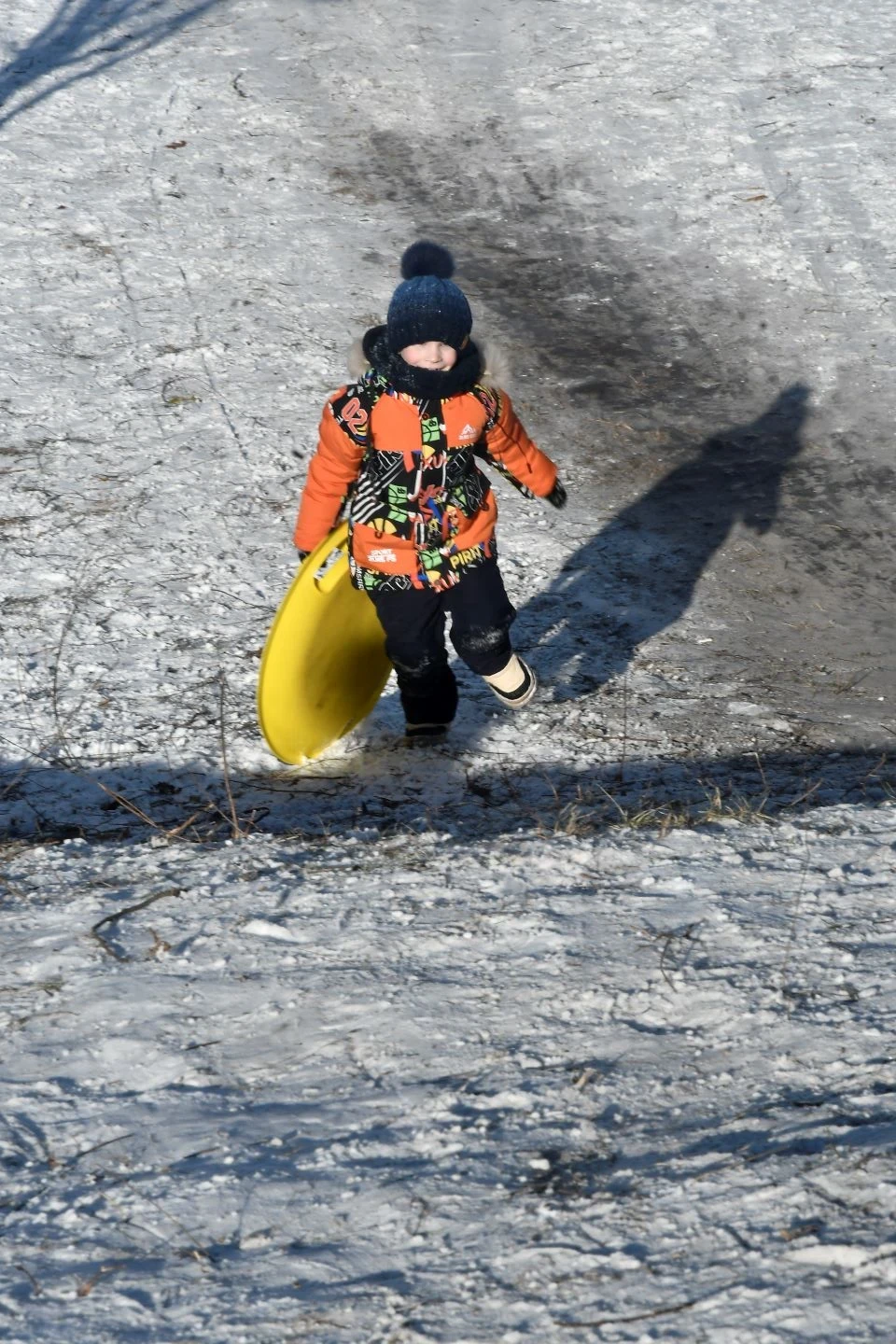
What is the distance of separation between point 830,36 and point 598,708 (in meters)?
8.93

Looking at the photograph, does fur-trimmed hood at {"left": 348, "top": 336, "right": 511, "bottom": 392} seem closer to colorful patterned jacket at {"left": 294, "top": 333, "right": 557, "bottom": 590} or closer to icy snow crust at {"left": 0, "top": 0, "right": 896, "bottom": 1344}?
colorful patterned jacket at {"left": 294, "top": 333, "right": 557, "bottom": 590}

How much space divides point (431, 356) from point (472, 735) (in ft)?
5.57

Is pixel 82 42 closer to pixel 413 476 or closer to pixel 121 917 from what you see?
pixel 413 476

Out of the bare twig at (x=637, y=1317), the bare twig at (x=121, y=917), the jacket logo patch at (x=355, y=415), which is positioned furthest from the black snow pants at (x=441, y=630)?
the bare twig at (x=637, y=1317)

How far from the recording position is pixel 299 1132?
2.89 meters

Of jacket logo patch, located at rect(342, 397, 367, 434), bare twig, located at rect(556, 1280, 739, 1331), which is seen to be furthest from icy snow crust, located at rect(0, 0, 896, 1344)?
jacket logo patch, located at rect(342, 397, 367, 434)

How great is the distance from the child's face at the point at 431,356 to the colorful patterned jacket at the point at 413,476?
0.34ft

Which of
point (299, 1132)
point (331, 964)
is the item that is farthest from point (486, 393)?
point (299, 1132)

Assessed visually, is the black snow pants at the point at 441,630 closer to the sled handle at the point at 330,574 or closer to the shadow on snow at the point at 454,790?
the sled handle at the point at 330,574

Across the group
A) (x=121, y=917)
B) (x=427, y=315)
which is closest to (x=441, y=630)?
(x=427, y=315)

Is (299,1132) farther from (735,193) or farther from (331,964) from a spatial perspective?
(735,193)

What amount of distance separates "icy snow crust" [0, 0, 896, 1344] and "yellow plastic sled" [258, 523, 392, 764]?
21 centimetres

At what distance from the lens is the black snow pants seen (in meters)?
4.60

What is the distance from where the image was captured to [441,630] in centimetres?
480
